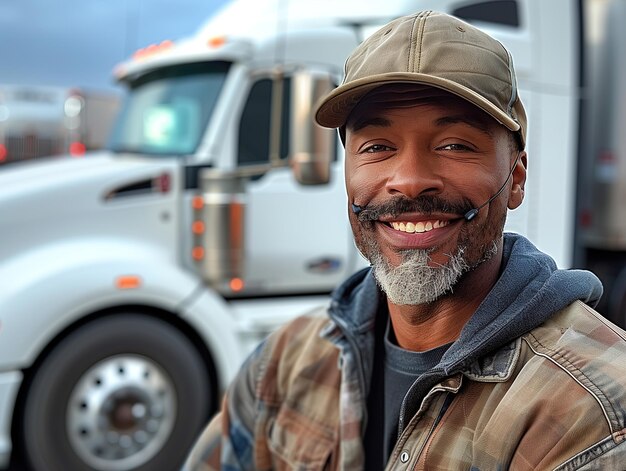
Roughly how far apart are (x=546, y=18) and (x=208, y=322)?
2.99 meters

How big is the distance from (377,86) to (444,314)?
0.48m

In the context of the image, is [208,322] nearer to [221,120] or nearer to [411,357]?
[221,120]

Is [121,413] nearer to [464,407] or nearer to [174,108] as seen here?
[174,108]

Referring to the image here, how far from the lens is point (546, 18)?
16.8ft

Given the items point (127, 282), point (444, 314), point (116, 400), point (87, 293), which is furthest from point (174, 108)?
point (444, 314)

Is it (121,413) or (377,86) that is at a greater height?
(377,86)

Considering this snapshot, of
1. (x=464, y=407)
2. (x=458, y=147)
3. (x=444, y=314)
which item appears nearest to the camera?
(x=464, y=407)

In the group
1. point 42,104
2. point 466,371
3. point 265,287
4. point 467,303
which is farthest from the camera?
point 42,104

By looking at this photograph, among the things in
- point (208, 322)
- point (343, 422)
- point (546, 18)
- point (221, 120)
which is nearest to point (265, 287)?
point (208, 322)

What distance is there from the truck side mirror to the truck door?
38cm

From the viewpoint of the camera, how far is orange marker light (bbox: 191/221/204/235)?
443 centimetres

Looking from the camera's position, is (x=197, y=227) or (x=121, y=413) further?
(x=197, y=227)

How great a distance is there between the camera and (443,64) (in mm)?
1433

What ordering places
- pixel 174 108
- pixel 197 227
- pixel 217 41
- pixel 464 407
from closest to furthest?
pixel 464 407 → pixel 197 227 → pixel 217 41 → pixel 174 108
